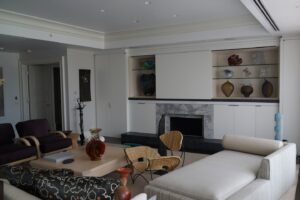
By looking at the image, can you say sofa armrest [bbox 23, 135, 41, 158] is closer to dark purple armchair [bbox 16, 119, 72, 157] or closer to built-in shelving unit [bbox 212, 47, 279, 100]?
dark purple armchair [bbox 16, 119, 72, 157]

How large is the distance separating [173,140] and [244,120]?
2.09 meters

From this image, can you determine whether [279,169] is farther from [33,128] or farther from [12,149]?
[33,128]

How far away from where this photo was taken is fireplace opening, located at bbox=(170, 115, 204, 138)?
673cm

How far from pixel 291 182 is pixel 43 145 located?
168 inches

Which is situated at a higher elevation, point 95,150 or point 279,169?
point 95,150

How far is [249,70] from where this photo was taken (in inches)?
252

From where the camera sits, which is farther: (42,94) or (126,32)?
(42,94)

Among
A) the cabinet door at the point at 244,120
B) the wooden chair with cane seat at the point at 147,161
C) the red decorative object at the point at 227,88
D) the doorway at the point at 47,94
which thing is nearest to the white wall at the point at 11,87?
the doorway at the point at 47,94

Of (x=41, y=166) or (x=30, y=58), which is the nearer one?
(x=41, y=166)

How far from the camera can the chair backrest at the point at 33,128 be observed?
5.62 metres

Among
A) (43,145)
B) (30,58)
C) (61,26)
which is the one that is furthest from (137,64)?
(43,145)

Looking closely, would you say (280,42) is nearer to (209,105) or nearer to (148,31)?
(209,105)

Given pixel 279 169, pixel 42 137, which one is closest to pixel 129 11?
pixel 42 137

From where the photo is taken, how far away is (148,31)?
659 centimetres
